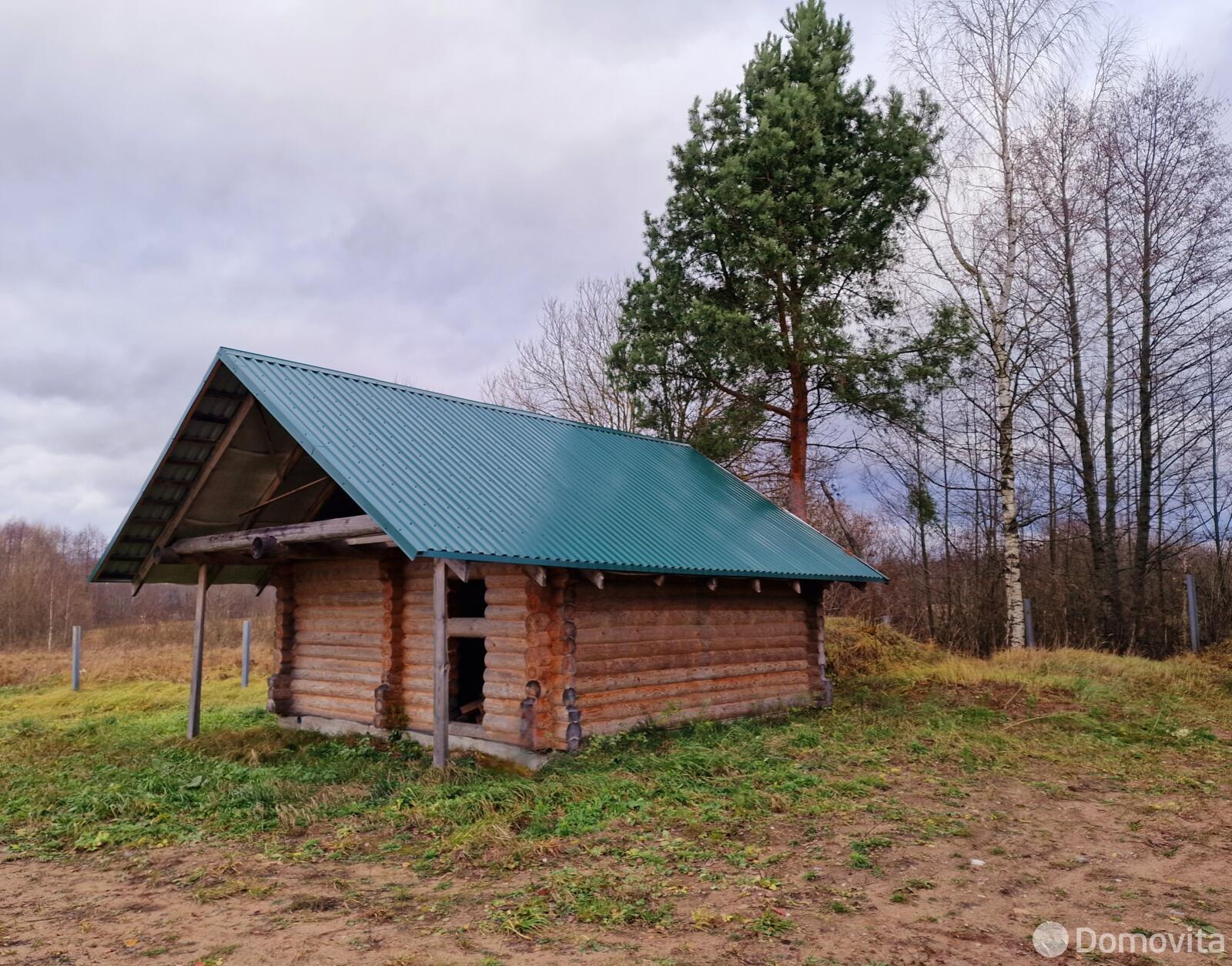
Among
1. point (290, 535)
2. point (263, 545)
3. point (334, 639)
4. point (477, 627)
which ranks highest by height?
point (290, 535)

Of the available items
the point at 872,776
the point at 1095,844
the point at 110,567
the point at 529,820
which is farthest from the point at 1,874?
the point at 1095,844

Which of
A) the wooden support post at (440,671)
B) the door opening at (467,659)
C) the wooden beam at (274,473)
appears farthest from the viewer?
the wooden beam at (274,473)

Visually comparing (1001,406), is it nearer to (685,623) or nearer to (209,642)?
(685,623)

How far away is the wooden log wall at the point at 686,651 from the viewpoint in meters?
12.2

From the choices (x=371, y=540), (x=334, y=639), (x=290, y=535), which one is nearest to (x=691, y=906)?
(x=371, y=540)

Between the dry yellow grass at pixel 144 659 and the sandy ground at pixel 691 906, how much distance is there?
795 inches

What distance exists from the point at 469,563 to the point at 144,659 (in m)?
24.3

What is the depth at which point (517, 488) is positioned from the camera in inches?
507

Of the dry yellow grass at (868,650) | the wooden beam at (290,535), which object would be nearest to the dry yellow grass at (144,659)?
the wooden beam at (290,535)

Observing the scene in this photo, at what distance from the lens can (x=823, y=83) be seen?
2141 cm

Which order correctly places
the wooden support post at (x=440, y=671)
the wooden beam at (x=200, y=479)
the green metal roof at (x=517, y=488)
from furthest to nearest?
the wooden beam at (x=200, y=479) < the green metal roof at (x=517, y=488) < the wooden support post at (x=440, y=671)

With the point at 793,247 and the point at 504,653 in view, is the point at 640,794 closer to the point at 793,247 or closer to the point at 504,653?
the point at 504,653

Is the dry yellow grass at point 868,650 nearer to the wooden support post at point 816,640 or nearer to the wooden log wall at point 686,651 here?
the wooden support post at point 816,640

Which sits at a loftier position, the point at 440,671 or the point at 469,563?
the point at 469,563
